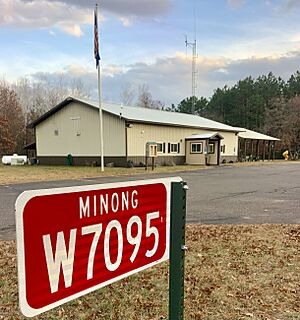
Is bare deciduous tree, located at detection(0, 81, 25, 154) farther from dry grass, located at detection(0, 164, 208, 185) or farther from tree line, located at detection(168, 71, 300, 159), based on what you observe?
tree line, located at detection(168, 71, 300, 159)

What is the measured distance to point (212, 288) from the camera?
12.0 feet

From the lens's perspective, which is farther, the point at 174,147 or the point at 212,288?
the point at 174,147

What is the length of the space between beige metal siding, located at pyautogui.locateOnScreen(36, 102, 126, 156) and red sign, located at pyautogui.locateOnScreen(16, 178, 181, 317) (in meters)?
23.5

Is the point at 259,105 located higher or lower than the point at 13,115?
higher

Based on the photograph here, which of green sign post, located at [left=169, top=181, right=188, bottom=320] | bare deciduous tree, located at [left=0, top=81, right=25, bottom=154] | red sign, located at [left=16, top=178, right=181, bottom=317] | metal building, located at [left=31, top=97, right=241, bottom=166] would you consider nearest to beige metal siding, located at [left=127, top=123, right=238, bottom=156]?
metal building, located at [left=31, top=97, right=241, bottom=166]

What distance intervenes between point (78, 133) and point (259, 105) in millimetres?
43352

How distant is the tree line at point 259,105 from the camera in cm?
5122

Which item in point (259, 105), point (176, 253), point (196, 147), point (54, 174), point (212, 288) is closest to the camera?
point (176, 253)

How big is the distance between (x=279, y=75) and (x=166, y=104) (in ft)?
84.8

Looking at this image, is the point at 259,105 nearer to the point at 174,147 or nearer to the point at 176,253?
the point at 174,147

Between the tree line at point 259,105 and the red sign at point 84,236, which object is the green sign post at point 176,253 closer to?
the red sign at point 84,236

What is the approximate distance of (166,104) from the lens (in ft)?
236

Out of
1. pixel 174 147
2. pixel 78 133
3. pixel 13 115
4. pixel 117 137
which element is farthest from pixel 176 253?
pixel 13 115

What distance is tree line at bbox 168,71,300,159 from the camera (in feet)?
168
